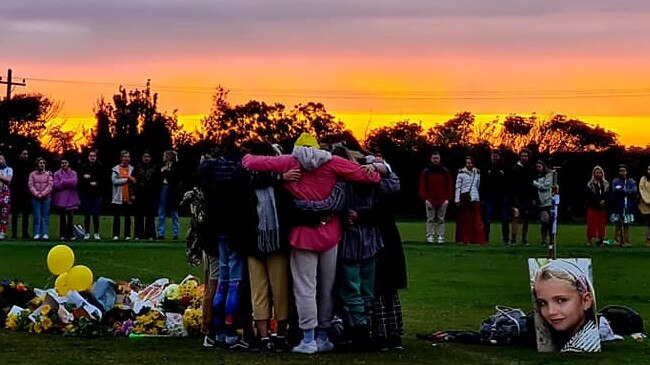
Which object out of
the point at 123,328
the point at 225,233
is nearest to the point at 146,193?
the point at 123,328

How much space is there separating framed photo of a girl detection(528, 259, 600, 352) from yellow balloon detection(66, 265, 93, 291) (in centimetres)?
507

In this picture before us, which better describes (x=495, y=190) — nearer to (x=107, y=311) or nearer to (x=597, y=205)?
(x=597, y=205)

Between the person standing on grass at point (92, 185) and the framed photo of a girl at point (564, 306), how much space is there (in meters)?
19.9

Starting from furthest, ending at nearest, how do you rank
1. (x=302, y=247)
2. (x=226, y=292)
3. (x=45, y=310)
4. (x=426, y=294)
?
(x=426, y=294)
(x=45, y=310)
(x=226, y=292)
(x=302, y=247)

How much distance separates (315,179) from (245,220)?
0.79 meters

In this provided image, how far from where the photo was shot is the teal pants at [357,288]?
493 inches

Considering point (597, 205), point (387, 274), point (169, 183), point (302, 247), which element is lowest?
point (387, 274)

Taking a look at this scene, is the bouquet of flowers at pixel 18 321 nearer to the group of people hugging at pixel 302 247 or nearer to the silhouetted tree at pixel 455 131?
the group of people hugging at pixel 302 247

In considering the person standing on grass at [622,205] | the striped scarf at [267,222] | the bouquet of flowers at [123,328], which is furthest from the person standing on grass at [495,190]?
the striped scarf at [267,222]

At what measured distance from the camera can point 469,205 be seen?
1249 inches

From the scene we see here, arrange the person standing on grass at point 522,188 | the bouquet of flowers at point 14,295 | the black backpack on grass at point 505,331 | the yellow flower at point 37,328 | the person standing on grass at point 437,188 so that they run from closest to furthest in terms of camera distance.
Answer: the black backpack on grass at point 505,331 < the yellow flower at point 37,328 < the bouquet of flowers at point 14,295 < the person standing on grass at point 522,188 < the person standing on grass at point 437,188

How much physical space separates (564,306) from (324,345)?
236 cm

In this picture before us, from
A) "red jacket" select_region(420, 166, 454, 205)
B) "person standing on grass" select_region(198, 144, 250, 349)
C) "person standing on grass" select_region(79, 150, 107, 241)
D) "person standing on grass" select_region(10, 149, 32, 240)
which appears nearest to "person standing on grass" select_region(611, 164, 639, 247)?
"red jacket" select_region(420, 166, 454, 205)

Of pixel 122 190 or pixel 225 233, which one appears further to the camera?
pixel 122 190
